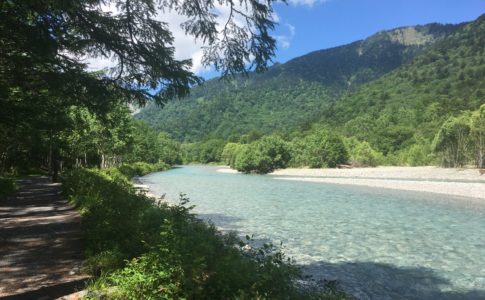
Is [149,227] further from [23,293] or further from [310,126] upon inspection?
[310,126]

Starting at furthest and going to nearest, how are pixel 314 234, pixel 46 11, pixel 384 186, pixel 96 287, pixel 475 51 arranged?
pixel 475 51 → pixel 384 186 → pixel 314 234 → pixel 46 11 → pixel 96 287

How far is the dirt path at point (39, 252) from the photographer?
7926 mm

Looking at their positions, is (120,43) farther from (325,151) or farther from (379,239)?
(325,151)

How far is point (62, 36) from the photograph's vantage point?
1061 cm

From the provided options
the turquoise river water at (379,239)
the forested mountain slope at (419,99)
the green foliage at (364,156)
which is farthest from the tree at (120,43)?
the green foliage at (364,156)

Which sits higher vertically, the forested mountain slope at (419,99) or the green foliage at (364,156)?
the forested mountain slope at (419,99)

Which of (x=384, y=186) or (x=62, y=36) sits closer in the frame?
(x=62, y=36)

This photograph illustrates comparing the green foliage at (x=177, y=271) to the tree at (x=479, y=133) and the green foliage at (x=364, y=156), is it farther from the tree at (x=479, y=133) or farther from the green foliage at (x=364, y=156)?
the green foliage at (x=364, y=156)

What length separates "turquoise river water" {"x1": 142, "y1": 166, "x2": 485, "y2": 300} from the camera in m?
12.6

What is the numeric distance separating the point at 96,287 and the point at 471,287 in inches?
437

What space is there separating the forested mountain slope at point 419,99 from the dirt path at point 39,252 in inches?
3635

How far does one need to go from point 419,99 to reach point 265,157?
2863 inches

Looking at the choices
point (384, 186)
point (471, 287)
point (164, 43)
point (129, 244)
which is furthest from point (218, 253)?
point (384, 186)

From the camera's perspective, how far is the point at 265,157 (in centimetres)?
10819
